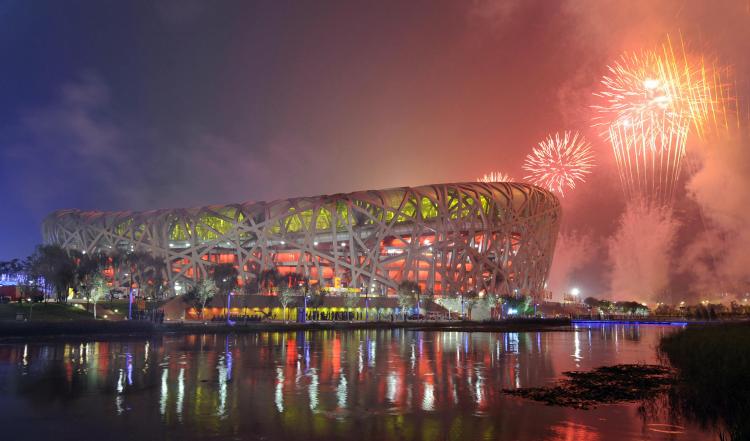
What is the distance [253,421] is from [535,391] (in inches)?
388

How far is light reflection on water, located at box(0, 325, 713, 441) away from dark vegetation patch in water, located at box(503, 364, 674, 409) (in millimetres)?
846

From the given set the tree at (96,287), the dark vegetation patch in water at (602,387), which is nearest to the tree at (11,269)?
the tree at (96,287)

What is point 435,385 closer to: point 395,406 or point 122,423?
point 395,406

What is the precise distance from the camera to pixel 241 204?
112m

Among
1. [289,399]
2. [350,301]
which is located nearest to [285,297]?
[350,301]

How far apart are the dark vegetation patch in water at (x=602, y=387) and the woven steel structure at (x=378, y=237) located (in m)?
73.1

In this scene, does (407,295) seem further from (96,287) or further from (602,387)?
(602,387)

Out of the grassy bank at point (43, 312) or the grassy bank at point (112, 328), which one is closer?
the grassy bank at point (112, 328)

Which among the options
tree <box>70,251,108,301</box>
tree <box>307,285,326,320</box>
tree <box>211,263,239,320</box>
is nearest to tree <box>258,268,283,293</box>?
tree <box>307,285,326,320</box>

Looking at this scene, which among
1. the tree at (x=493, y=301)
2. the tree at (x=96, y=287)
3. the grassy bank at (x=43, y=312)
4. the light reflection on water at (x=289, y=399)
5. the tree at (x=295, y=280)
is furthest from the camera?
the tree at (x=493, y=301)

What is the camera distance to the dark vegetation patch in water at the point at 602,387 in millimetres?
18188

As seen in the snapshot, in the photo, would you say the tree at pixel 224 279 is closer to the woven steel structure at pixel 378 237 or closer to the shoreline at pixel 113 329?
the shoreline at pixel 113 329

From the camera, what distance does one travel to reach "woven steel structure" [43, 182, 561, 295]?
101 m

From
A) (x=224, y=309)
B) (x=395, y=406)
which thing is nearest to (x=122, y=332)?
(x=224, y=309)
